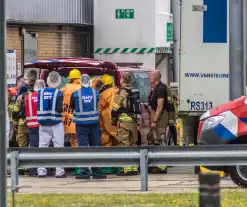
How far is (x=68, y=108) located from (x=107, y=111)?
702 mm

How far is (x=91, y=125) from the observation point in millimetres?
18750

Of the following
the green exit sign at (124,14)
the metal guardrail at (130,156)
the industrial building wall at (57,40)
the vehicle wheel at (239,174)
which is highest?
the green exit sign at (124,14)

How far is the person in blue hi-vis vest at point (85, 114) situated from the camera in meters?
18.7

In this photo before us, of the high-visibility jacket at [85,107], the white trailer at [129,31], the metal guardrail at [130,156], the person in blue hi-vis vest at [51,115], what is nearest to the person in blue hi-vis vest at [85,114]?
the high-visibility jacket at [85,107]

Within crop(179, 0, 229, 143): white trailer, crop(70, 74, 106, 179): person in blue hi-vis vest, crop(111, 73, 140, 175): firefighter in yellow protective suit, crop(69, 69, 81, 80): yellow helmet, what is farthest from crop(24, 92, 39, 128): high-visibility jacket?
crop(179, 0, 229, 143): white trailer

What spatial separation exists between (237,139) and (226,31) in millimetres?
4347

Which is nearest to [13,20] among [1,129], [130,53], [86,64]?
[130,53]

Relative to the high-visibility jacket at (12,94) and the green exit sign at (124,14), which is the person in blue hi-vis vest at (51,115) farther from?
the green exit sign at (124,14)

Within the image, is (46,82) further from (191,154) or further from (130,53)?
(130,53)

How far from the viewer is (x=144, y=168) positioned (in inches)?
634

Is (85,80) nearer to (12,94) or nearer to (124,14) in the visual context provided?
(12,94)

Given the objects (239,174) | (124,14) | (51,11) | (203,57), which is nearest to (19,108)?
(203,57)

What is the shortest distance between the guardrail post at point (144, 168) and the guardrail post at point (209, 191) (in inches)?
316

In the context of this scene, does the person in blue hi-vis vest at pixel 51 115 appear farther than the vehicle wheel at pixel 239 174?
Yes
